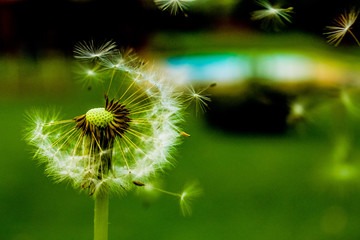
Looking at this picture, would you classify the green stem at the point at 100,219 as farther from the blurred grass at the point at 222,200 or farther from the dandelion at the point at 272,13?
the blurred grass at the point at 222,200

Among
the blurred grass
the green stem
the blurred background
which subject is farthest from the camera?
the blurred grass

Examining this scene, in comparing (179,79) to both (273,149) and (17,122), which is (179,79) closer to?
(273,149)

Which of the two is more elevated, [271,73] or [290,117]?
[271,73]

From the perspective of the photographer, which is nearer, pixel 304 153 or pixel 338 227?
pixel 338 227

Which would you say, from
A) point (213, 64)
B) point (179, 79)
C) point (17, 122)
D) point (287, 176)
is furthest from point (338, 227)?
point (17, 122)

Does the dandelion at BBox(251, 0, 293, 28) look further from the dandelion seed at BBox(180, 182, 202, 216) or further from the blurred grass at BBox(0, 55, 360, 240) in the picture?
the blurred grass at BBox(0, 55, 360, 240)

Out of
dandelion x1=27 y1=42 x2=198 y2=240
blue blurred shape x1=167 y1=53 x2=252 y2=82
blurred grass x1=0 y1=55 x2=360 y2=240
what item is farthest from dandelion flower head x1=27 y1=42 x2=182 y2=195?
blue blurred shape x1=167 y1=53 x2=252 y2=82
